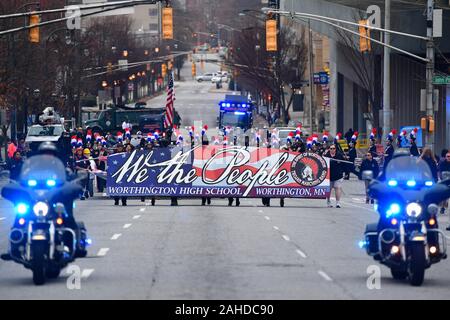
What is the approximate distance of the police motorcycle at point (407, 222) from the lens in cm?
1702

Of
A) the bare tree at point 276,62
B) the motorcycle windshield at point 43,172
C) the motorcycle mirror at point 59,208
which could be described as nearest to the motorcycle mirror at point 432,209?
the motorcycle mirror at point 59,208

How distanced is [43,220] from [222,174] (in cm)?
2169

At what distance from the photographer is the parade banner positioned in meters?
38.6

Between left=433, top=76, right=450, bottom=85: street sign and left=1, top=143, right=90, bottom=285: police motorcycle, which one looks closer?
left=1, top=143, right=90, bottom=285: police motorcycle

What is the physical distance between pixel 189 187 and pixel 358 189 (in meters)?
12.7

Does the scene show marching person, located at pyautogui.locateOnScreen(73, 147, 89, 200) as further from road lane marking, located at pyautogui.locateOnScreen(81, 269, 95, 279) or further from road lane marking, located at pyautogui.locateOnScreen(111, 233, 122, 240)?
road lane marking, located at pyautogui.locateOnScreen(81, 269, 95, 279)

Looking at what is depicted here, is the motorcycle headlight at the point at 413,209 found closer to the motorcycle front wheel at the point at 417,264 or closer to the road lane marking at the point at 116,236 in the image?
the motorcycle front wheel at the point at 417,264

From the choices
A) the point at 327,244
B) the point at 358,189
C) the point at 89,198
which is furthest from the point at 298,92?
the point at 327,244

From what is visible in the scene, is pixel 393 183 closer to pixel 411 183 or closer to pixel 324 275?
pixel 411 183

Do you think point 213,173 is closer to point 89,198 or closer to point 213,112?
point 89,198

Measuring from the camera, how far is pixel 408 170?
58.4 ft

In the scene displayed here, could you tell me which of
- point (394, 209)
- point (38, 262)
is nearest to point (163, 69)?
point (394, 209)

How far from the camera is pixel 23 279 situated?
58.9 feet

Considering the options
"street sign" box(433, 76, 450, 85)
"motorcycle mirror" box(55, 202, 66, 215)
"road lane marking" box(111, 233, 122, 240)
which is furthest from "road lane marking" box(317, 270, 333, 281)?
"street sign" box(433, 76, 450, 85)
